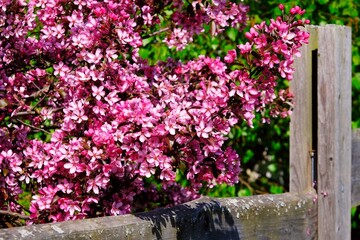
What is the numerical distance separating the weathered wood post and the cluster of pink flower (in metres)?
0.13

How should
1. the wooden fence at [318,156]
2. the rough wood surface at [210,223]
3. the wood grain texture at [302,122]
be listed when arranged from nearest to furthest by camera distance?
the rough wood surface at [210,223], the wooden fence at [318,156], the wood grain texture at [302,122]

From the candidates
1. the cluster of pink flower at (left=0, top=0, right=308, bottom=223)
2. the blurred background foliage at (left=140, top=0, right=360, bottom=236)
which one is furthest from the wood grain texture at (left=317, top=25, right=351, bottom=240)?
the blurred background foliage at (left=140, top=0, right=360, bottom=236)

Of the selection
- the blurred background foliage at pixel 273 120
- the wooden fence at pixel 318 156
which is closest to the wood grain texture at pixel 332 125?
the wooden fence at pixel 318 156

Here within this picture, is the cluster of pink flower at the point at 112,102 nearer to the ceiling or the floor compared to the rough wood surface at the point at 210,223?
nearer to the ceiling

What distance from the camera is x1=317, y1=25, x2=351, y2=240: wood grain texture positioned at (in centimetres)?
323

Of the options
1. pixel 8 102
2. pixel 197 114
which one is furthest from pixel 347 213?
pixel 8 102

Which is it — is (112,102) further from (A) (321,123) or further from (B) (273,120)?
(B) (273,120)

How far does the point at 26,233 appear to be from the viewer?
2029mm

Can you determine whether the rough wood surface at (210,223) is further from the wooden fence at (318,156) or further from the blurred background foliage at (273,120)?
the blurred background foliage at (273,120)

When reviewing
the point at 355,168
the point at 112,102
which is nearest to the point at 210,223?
the point at 112,102

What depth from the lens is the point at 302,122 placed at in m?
3.24

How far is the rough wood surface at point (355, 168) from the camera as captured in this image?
11.7 ft

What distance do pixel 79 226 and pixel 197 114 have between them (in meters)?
0.50

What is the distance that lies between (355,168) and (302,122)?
51cm
